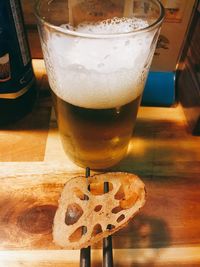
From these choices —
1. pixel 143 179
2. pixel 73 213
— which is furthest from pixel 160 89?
pixel 73 213

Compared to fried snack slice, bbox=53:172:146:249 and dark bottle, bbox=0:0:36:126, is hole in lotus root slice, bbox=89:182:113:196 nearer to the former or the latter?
fried snack slice, bbox=53:172:146:249

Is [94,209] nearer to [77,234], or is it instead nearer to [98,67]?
[77,234]

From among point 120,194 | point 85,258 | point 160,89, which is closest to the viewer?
point 85,258

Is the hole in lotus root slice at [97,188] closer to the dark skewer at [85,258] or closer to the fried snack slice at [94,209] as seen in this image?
the fried snack slice at [94,209]

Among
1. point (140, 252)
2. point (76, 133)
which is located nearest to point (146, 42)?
point (76, 133)

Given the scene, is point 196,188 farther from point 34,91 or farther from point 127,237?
point 34,91

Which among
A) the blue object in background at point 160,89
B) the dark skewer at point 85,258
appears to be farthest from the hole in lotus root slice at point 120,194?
the blue object in background at point 160,89

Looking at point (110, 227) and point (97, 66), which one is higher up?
point (97, 66)
